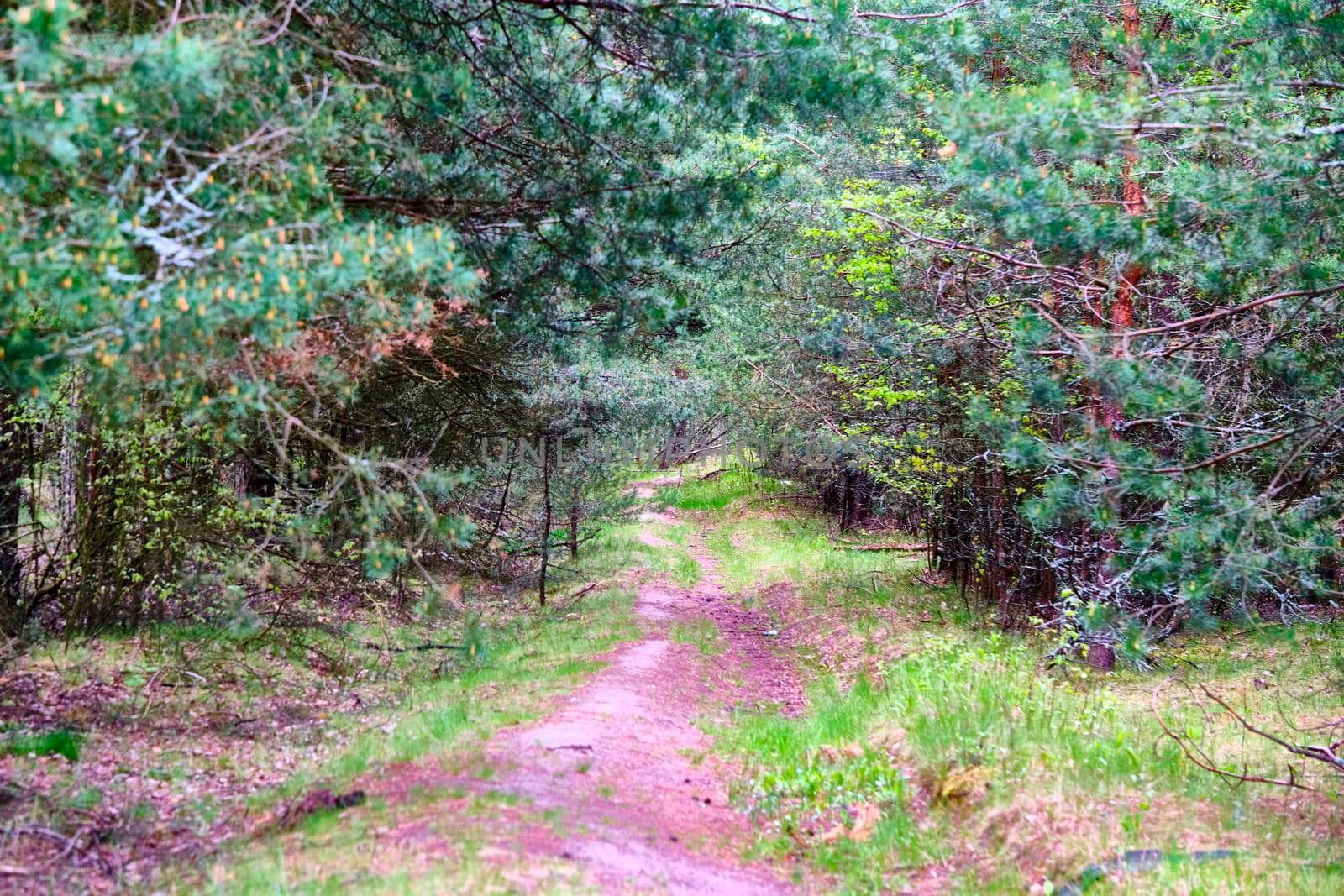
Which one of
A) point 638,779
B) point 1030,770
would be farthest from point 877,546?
point 638,779

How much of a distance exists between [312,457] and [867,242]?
7.15m

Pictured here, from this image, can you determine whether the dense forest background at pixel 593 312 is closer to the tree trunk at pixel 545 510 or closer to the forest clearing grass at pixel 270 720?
the forest clearing grass at pixel 270 720

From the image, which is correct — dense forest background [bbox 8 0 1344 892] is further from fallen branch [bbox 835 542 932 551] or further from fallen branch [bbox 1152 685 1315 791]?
fallen branch [bbox 835 542 932 551]

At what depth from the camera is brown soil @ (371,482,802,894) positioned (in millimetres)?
5402

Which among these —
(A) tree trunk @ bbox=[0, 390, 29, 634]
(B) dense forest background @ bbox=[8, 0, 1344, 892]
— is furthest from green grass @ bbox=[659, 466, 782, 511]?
(A) tree trunk @ bbox=[0, 390, 29, 634]

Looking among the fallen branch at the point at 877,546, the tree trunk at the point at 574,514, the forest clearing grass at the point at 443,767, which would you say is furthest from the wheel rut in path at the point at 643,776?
the fallen branch at the point at 877,546

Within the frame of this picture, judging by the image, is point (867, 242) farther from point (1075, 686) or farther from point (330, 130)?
→ point (330, 130)

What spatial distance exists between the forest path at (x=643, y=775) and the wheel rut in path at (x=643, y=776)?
0.01 m

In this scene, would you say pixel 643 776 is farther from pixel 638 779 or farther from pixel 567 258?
pixel 567 258

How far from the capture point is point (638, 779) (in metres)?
7.11

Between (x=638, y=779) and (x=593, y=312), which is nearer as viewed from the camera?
(x=638, y=779)

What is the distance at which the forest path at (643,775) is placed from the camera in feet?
17.9

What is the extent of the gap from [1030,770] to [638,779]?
9.06ft

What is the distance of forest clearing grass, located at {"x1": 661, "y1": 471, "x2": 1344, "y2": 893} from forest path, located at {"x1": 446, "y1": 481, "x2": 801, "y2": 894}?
40cm
